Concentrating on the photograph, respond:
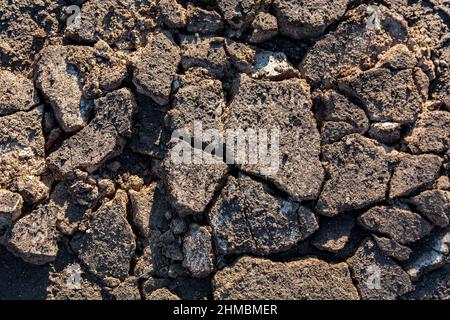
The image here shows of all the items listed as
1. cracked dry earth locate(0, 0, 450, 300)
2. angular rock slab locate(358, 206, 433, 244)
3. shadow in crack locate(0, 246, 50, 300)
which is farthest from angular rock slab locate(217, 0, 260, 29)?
shadow in crack locate(0, 246, 50, 300)

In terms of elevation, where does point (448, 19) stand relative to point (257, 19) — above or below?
above

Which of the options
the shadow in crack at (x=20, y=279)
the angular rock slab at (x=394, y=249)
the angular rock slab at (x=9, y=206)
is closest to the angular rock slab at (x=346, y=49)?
the angular rock slab at (x=394, y=249)

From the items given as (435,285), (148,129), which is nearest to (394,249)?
(435,285)

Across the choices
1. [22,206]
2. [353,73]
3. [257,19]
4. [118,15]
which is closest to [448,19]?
[353,73]

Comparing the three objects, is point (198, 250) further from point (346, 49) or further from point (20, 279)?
point (346, 49)

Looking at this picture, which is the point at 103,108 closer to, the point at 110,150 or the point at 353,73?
the point at 110,150

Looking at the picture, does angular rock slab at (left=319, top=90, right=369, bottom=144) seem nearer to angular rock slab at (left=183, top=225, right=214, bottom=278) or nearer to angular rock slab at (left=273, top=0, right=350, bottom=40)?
angular rock slab at (left=273, top=0, right=350, bottom=40)

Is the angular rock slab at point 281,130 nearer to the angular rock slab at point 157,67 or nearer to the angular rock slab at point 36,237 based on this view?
the angular rock slab at point 157,67
